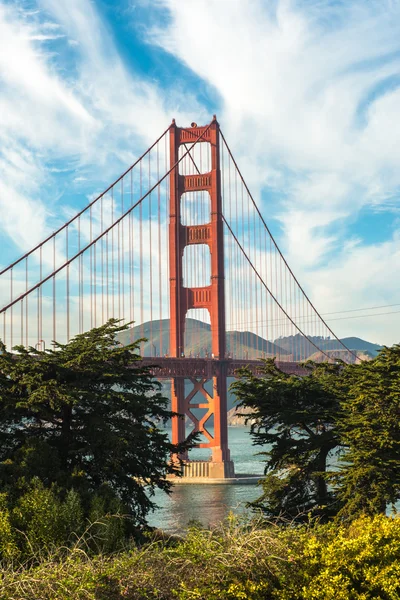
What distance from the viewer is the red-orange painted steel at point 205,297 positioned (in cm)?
6875

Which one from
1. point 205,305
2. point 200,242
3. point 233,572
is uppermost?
point 200,242

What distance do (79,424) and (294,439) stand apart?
678 centimetres

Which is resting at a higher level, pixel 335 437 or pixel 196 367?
pixel 196 367

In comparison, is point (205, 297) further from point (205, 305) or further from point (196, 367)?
point (196, 367)

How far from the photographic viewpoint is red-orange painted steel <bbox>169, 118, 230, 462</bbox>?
226 ft

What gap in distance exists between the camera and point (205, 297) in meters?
70.6

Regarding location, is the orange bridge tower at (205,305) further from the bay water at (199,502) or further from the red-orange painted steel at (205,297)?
the bay water at (199,502)

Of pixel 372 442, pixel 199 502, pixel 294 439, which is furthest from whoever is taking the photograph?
pixel 199 502

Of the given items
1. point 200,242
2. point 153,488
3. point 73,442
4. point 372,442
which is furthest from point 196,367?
point 73,442

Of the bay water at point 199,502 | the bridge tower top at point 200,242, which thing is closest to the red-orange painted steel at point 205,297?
the bridge tower top at point 200,242

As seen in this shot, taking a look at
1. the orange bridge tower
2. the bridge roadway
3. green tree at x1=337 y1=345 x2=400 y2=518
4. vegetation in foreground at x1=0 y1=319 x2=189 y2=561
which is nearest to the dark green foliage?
green tree at x1=337 y1=345 x2=400 y2=518

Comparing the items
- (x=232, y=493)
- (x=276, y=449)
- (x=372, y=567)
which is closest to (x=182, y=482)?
(x=232, y=493)

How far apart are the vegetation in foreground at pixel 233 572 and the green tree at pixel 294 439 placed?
1089 centimetres

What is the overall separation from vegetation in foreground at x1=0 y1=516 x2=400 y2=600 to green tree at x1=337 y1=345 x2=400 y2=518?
8.48 m
